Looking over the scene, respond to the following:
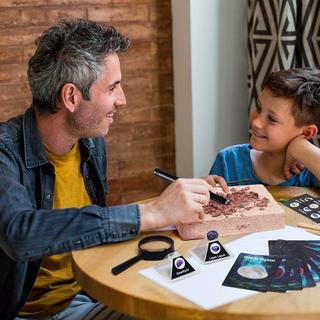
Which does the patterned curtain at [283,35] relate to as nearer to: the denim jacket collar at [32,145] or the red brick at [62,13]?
the red brick at [62,13]

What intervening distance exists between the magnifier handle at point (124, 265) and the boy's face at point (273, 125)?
2.15ft

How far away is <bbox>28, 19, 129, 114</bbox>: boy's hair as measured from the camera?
145 centimetres

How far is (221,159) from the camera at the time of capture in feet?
5.99

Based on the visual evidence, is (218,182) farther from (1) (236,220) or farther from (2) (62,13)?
(2) (62,13)

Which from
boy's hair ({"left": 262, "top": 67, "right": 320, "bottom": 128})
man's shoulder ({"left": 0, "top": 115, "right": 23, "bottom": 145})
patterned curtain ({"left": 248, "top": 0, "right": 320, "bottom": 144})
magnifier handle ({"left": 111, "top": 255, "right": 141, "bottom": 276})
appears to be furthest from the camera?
patterned curtain ({"left": 248, "top": 0, "right": 320, "bottom": 144})

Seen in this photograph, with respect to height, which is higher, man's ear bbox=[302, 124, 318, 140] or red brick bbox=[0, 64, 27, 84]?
red brick bbox=[0, 64, 27, 84]

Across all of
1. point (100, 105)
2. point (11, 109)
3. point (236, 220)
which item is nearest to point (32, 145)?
point (100, 105)

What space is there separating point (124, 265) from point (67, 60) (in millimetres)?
572

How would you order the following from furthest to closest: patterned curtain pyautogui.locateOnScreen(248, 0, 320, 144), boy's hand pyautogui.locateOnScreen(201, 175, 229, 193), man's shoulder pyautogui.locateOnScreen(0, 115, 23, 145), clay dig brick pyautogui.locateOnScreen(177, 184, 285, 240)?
patterned curtain pyautogui.locateOnScreen(248, 0, 320, 144) → boy's hand pyautogui.locateOnScreen(201, 175, 229, 193) → man's shoulder pyautogui.locateOnScreen(0, 115, 23, 145) → clay dig brick pyautogui.locateOnScreen(177, 184, 285, 240)

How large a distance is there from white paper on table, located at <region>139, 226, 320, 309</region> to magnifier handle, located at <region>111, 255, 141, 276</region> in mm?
37

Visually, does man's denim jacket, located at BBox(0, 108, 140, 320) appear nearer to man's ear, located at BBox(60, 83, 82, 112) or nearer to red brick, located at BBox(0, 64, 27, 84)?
man's ear, located at BBox(60, 83, 82, 112)

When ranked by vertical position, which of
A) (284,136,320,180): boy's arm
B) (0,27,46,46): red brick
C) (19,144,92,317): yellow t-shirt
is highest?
(0,27,46,46): red brick

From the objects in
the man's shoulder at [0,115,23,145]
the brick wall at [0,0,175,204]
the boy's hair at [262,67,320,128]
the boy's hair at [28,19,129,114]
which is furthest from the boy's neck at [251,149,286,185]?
the brick wall at [0,0,175,204]

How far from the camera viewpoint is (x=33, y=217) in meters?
1.20
